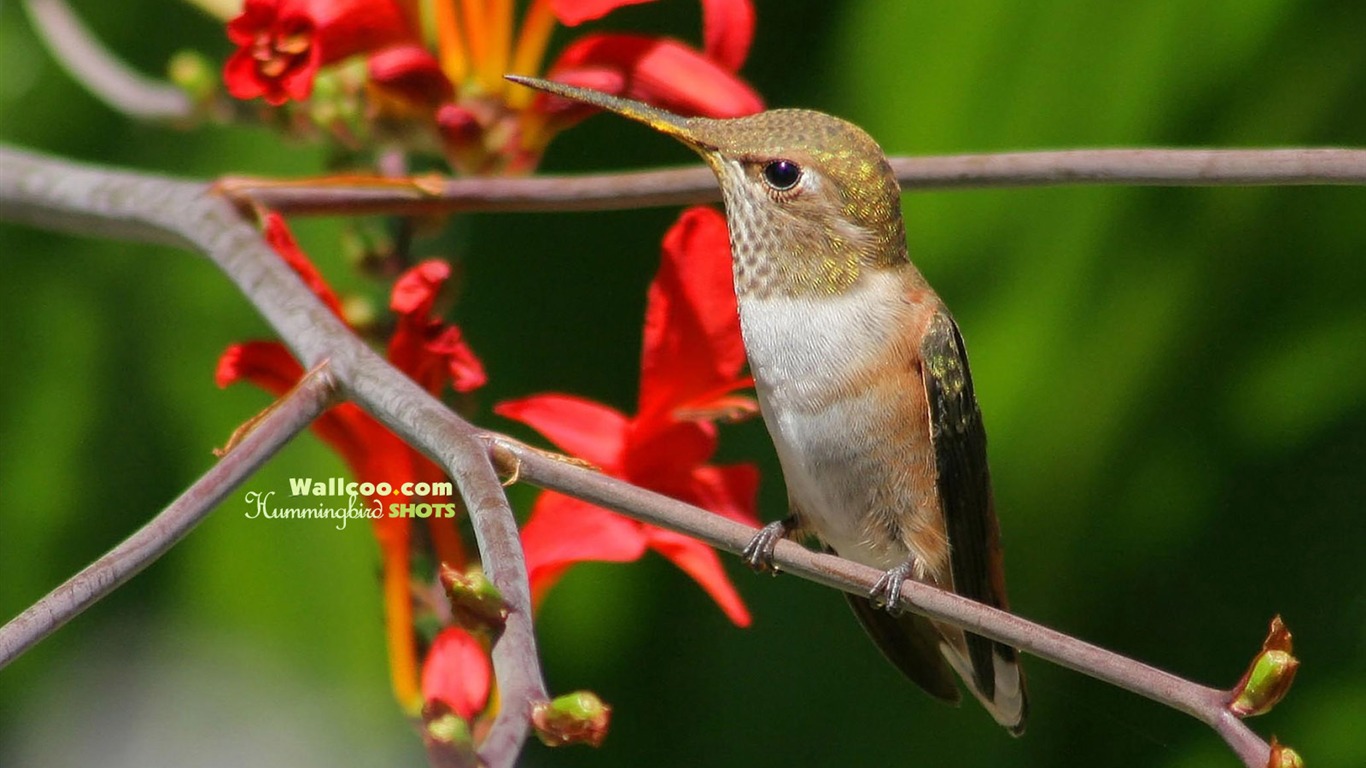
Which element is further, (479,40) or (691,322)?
(479,40)

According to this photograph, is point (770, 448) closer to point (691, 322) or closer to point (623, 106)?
point (691, 322)

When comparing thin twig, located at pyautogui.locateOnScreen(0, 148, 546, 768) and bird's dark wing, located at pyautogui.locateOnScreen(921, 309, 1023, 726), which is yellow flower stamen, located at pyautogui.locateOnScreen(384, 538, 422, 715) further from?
bird's dark wing, located at pyautogui.locateOnScreen(921, 309, 1023, 726)

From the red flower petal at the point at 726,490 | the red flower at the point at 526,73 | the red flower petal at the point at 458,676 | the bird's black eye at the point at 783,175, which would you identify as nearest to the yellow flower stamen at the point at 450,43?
the red flower at the point at 526,73

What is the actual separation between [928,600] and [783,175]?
46 cm

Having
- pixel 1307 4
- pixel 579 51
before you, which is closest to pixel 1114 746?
pixel 1307 4

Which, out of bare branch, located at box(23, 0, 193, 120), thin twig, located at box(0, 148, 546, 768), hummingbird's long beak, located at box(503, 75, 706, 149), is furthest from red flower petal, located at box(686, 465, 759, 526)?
bare branch, located at box(23, 0, 193, 120)

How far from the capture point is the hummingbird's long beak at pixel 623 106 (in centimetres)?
117

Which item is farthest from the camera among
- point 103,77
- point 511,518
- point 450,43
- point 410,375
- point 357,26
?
point 103,77

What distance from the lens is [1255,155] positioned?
41.4 inches

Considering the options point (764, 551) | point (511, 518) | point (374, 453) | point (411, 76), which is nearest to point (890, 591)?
point (764, 551)

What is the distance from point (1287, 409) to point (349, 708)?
3.76 ft

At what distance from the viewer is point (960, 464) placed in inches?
52.1

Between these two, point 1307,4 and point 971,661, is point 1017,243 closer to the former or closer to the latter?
point 1307,4

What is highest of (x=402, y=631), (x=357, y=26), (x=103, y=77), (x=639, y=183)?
(x=103, y=77)
